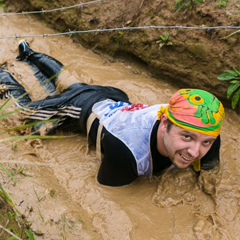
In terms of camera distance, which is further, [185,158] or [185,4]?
[185,4]

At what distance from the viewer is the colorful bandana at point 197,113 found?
2861 mm

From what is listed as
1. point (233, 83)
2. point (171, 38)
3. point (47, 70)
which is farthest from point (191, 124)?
point (47, 70)

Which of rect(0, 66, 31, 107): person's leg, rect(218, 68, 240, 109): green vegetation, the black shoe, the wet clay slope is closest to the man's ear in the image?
rect(218, 68, 240, 109): green vegetation

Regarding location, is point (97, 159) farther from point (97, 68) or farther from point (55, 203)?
point (97, 68)

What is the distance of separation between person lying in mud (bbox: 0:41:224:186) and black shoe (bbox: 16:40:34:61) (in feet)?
2.61

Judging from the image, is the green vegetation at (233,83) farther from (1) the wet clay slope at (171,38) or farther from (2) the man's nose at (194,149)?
(2) the man's nose at (194,149)

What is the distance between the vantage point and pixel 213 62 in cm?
443

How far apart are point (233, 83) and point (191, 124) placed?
152 centimetres

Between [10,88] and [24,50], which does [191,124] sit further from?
[24,50]

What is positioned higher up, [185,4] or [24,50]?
[185,4]

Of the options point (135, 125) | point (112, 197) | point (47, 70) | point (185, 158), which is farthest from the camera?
point (47, 70)

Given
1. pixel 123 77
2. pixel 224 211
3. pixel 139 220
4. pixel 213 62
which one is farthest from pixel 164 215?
pixel 123 77

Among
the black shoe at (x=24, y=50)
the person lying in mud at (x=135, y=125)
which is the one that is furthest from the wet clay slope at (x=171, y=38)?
the person lying in mud at (x=135, y=125)

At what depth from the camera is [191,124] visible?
2.87 metres
